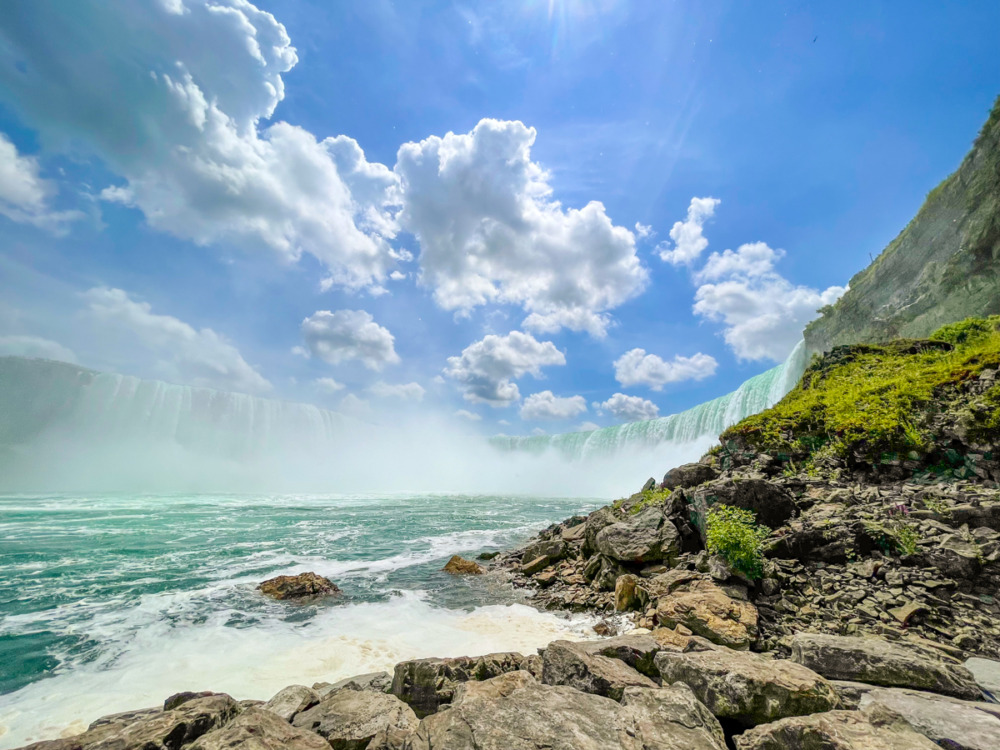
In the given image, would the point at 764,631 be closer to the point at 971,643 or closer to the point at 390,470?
the point at 971,643

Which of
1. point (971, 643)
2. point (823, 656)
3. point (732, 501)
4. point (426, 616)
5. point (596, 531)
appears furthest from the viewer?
point (596, 531)

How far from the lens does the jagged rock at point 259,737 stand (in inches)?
119

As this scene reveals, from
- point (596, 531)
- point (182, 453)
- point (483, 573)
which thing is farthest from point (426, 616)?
point (182, 453)

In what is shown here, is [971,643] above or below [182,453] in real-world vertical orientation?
below

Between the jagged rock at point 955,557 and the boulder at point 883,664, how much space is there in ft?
7.15

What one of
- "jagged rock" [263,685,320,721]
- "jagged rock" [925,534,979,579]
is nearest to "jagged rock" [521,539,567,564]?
"jagged rock" [925,534,979,579]

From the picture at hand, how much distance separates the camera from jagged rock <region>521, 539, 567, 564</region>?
530 inches

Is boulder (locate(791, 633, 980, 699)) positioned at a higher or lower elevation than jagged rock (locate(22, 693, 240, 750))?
higher

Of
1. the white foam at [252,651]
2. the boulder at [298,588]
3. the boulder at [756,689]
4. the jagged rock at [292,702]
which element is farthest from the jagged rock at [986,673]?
the boulder at [298,588]

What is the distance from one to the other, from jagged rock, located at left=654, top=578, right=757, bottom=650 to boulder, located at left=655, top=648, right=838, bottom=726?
1905mm

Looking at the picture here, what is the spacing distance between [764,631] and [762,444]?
7421 mm

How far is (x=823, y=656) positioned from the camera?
4.43m

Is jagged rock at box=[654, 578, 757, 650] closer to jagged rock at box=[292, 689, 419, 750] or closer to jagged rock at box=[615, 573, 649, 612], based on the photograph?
jagged rock at box=[615, 573, 649, 612]

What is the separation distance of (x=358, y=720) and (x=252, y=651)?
566 cm
